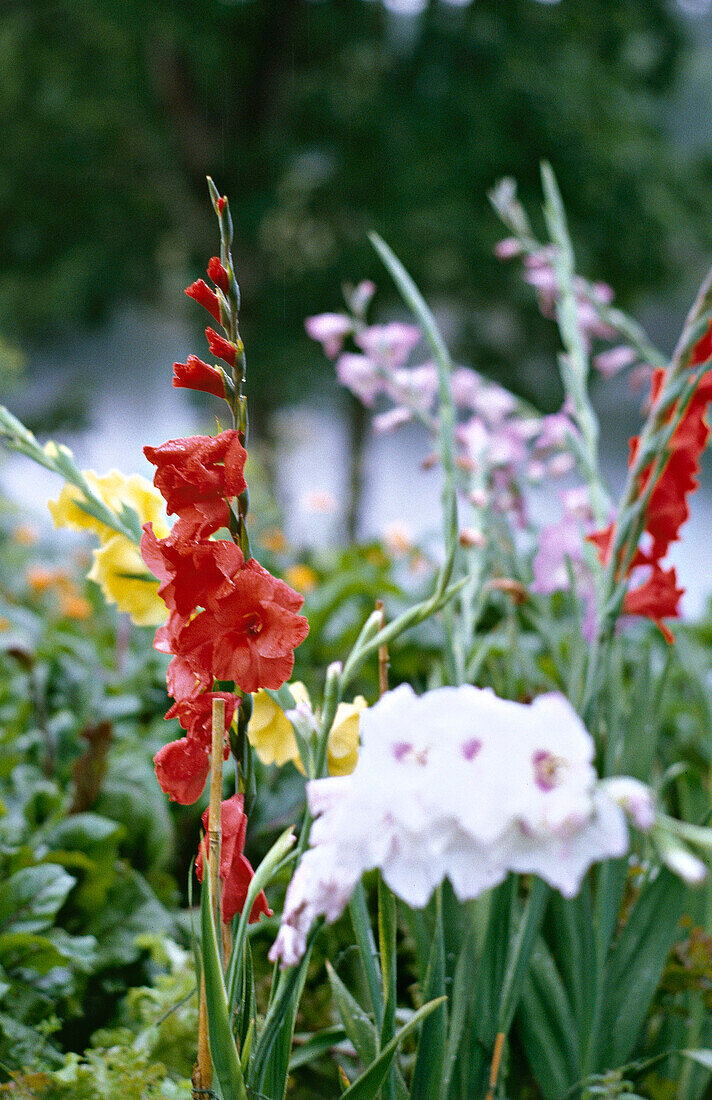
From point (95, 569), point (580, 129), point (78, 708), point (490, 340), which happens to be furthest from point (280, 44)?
point (95, 569)

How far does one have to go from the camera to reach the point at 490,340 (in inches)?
215

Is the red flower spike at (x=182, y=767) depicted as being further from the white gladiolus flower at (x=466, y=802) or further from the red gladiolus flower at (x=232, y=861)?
the white gladiolus flower at (x=466, y=802)

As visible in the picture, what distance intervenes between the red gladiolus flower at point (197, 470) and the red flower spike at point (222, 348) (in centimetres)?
3

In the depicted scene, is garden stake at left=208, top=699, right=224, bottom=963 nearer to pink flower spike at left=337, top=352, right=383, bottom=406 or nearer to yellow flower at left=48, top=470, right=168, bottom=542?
yellow flower at left=48, top=470, right=168, bottom=542

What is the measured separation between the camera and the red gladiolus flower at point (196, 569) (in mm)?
358

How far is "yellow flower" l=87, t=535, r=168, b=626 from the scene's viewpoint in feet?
1.62

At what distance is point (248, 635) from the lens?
37cm

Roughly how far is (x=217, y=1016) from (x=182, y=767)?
0.35 ft

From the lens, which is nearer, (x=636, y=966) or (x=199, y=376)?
(x=199, y=376)

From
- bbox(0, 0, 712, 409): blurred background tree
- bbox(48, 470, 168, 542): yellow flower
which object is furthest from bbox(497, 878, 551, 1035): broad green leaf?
bbox(0, 0, 712, 409): blurred background tree

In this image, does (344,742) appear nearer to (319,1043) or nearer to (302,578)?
(319,1043)

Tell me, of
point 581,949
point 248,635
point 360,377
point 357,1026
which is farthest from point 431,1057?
point 360,377

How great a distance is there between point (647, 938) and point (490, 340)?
5177 mm

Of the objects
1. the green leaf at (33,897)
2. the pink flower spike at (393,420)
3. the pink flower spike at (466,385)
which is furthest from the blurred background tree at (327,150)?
the green leaf at (33,897)
